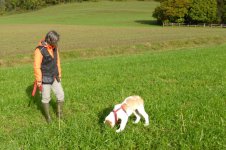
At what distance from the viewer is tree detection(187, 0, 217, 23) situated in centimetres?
7719

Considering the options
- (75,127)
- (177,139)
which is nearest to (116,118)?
(75,127)

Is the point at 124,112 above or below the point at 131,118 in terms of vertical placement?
above

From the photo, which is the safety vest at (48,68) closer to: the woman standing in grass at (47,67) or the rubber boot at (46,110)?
the woman standing in grass at (47,67)

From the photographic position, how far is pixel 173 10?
78.9 meters

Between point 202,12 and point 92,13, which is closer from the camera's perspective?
point 202,12

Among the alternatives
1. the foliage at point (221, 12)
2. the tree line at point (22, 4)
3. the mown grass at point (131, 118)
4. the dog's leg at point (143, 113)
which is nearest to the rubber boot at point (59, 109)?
the mown grass at point (131, 118)

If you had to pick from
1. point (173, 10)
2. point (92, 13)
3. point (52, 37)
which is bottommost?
point (92, 13)

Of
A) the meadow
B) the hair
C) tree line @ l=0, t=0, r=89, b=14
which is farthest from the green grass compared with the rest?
the hair

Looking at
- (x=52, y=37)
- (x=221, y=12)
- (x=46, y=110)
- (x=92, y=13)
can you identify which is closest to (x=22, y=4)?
(x=92, y=13)

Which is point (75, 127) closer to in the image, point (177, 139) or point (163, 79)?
point (177, 139)

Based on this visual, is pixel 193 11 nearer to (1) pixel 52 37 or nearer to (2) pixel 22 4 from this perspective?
(1) pixel 52 37

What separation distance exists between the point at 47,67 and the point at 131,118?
2.29m

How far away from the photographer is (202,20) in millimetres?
77438

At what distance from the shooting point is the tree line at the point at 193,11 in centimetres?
7756
